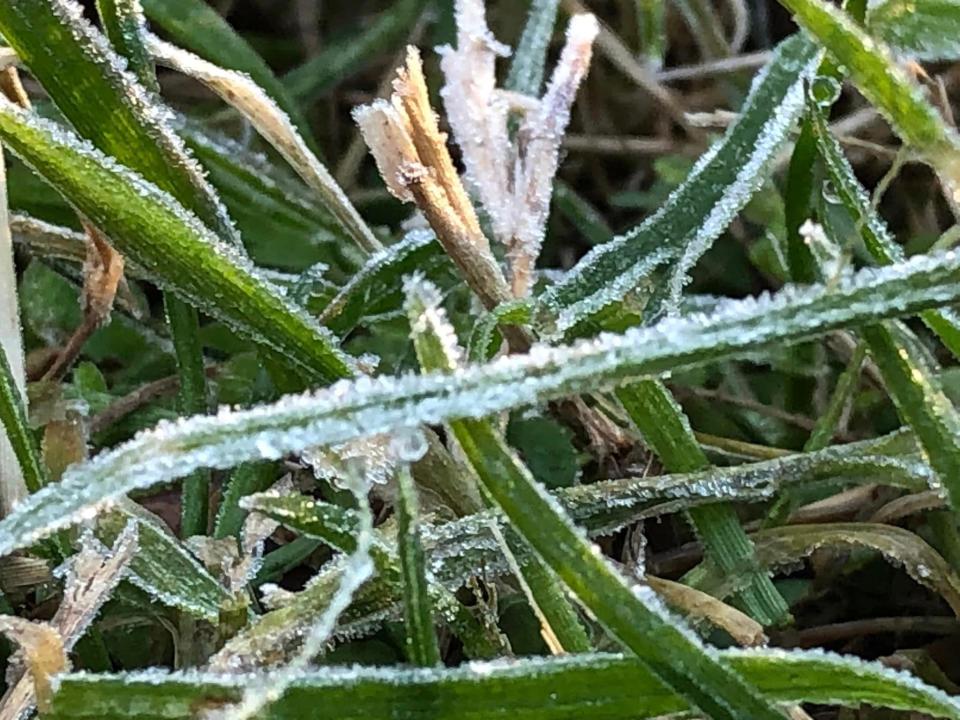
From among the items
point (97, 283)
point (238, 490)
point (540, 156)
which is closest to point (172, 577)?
point (238, 490)

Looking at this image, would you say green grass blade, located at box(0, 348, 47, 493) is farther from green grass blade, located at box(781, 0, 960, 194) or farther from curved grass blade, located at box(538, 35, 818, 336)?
green grass blade, located at box(781, 0, 960, 194)

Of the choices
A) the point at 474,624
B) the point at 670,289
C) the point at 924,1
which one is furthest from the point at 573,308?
the point at 924,1

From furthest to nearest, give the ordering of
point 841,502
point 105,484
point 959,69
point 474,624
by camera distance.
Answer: point 959,69, point 841,502, point 474,624, point 105,484

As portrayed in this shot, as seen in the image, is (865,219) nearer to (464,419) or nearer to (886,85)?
(886,85)

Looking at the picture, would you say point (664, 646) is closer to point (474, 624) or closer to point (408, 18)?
point (474, 624)

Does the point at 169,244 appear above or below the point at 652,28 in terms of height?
below

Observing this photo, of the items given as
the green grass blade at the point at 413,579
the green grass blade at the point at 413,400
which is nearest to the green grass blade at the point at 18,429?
the green grass blade at the point at 413,400
